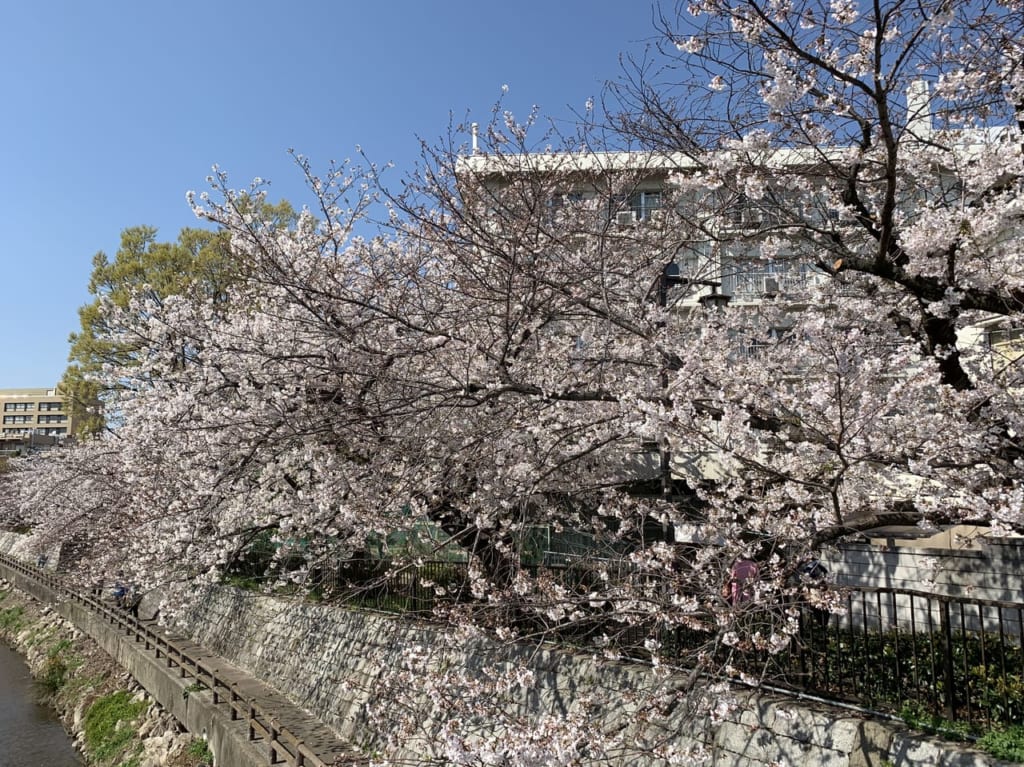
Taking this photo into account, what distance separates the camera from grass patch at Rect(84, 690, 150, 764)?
13.7 metres

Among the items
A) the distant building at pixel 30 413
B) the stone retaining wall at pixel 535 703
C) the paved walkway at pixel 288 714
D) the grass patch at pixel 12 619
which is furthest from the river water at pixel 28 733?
the distant building at pixel 30 413

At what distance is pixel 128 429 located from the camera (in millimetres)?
12477

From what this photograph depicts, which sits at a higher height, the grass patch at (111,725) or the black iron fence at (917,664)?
the black iron fence at (917,664)

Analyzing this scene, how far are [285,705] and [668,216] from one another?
950 centimetres

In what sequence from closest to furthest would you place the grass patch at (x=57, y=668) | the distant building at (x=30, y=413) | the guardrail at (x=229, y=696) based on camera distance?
the guardrail at (x=229, y=696), the grass patch at (x=57, y=668), the distant building at (x=30, y=413)

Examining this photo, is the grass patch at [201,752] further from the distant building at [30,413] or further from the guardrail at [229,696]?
the distant building at [30,413]

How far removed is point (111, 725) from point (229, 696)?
18.3 feet

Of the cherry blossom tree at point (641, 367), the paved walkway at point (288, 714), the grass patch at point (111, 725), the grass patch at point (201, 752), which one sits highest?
the cherry blossom tree at point (641, 367)

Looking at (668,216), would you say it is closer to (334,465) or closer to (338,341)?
(338,341)

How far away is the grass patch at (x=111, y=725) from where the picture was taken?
44.9ft

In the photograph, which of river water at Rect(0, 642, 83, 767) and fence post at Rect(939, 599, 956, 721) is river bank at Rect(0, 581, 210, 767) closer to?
river water at Rect(0, 642, 83, 767)

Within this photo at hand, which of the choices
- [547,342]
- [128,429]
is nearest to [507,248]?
[547,342]

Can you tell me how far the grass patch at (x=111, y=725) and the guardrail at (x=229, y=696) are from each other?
1133mm

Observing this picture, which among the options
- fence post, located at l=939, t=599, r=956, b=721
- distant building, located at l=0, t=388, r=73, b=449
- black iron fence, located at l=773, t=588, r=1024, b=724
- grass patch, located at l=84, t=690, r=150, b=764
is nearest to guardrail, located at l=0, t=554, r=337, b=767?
grass patch, located at l=84, t=690, r=150, b=764
